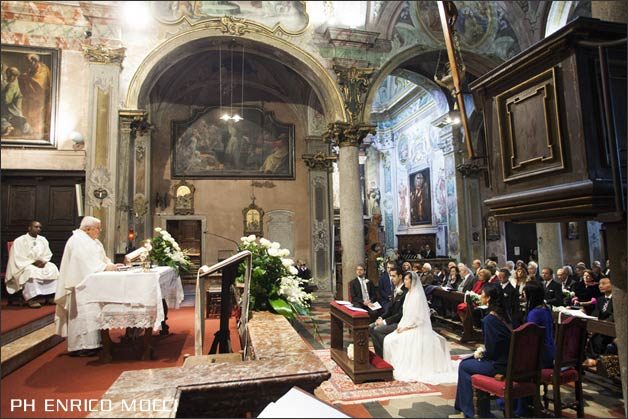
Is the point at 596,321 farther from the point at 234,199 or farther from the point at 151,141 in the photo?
the point at 151,141

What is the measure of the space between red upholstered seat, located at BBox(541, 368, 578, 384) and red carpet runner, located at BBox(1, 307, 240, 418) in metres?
3.41

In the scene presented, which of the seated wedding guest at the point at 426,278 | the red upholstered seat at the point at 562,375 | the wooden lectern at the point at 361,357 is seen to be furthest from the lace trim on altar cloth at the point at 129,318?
the seated wedding guest at the point at 426,278

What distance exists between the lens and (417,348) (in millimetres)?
4984

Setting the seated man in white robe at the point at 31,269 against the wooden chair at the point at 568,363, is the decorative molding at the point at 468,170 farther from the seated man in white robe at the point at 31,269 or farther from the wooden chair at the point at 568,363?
the seated man in white robe at the point at 31,269

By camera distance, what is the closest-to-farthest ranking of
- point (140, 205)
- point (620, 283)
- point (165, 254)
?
point (620, 283) → point (165, 254) → point (140, 205)

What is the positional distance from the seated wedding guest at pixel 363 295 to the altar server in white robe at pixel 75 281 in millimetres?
4313

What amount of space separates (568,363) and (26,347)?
555 cm

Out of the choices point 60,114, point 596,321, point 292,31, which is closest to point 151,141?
point 60,114

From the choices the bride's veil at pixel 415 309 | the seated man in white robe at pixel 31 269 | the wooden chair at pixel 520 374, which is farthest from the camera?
the seated man in white robe at pixel 31 269

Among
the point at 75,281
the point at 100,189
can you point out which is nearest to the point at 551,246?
the point at 75,281

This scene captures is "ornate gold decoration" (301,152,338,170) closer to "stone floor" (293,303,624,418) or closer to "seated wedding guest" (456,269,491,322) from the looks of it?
"seated wedding guest" (456,269,491,322)

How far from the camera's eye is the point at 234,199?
505 inches

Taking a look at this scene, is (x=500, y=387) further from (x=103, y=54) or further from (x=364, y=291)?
(x=103, y=54)

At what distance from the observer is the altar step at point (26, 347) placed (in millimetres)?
3762
